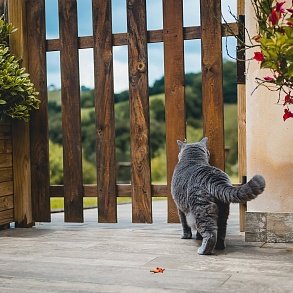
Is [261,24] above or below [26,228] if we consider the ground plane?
above

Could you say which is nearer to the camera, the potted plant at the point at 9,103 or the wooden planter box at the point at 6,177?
the potted plant at the point at 9,103

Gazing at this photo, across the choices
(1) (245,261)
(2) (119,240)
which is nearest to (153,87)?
(2) (119,240)

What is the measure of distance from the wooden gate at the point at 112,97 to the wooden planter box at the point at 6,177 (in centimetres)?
17

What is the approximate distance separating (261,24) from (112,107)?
1889 mm

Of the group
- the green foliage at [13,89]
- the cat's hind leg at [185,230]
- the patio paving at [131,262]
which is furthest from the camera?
the green foliage at [13,89]

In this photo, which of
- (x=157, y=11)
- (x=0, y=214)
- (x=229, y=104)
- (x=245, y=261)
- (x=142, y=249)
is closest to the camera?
Answer: (x=245, y=261)

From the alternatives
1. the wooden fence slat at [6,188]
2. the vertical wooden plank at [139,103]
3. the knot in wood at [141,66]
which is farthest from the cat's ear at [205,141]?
the wooden fence slat at [6,188]

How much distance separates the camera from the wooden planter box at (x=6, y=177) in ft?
11.8

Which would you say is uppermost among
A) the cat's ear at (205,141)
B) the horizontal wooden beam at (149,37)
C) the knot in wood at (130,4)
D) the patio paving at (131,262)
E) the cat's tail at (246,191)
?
the knot in wood at (130,4)

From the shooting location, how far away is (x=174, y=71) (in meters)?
3.46

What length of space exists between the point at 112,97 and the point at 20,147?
73cm

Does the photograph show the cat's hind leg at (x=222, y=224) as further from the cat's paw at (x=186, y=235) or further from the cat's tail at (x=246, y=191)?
the cat's paw at (x=186, y=235)

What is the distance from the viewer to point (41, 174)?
379 cm

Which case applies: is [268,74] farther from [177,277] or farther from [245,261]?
[177,277]
